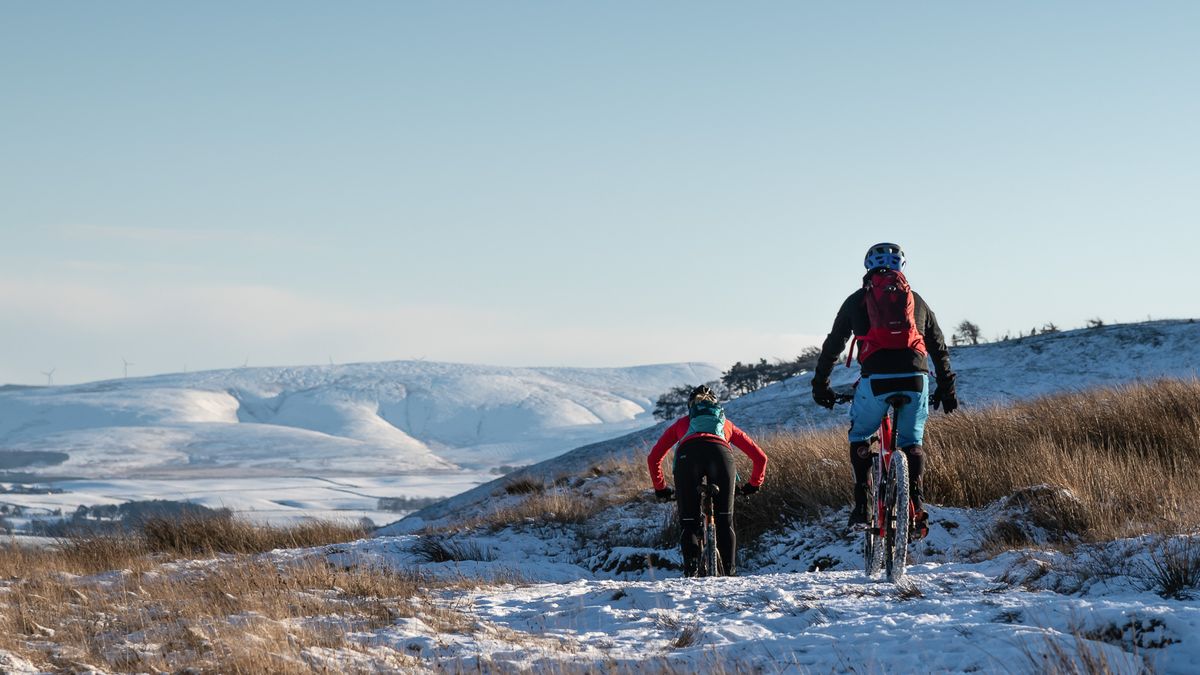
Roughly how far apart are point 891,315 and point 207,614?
4.83 m

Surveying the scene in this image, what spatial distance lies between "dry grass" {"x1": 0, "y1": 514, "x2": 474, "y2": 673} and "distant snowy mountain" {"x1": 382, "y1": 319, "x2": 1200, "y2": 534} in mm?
11213

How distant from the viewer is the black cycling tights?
28.7 ft

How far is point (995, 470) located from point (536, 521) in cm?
573

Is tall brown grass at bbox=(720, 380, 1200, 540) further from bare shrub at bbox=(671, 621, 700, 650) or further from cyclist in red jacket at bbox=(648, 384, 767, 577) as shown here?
bare shrub at bbox=(671, 621, 700, 650)

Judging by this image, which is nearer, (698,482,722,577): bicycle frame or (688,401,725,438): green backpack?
(698,482,722,577): bicycle frame

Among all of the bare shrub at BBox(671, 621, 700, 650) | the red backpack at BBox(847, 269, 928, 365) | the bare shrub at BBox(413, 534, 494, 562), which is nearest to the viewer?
the bare shrub at BBox(671, 621, 700, 650)

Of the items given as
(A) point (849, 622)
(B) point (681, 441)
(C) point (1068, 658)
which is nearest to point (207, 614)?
(A) point (849, 622)

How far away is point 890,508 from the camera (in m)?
7.36

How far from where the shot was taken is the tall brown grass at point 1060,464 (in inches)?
345

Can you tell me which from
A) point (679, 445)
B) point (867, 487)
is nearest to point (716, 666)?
point (867, 487)

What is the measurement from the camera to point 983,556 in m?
8.40

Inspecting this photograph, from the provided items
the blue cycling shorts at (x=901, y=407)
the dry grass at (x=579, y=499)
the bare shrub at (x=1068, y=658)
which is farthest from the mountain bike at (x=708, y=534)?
the dry grass at (x=579, y=499)

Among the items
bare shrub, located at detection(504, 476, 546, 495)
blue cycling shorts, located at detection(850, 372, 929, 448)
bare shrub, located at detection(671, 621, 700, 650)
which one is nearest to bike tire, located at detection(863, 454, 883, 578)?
blue cycling shorts, located at detection(850, 372, 929, 448)

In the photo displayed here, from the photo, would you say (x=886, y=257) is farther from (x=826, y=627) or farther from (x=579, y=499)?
(x=579, y=499)
